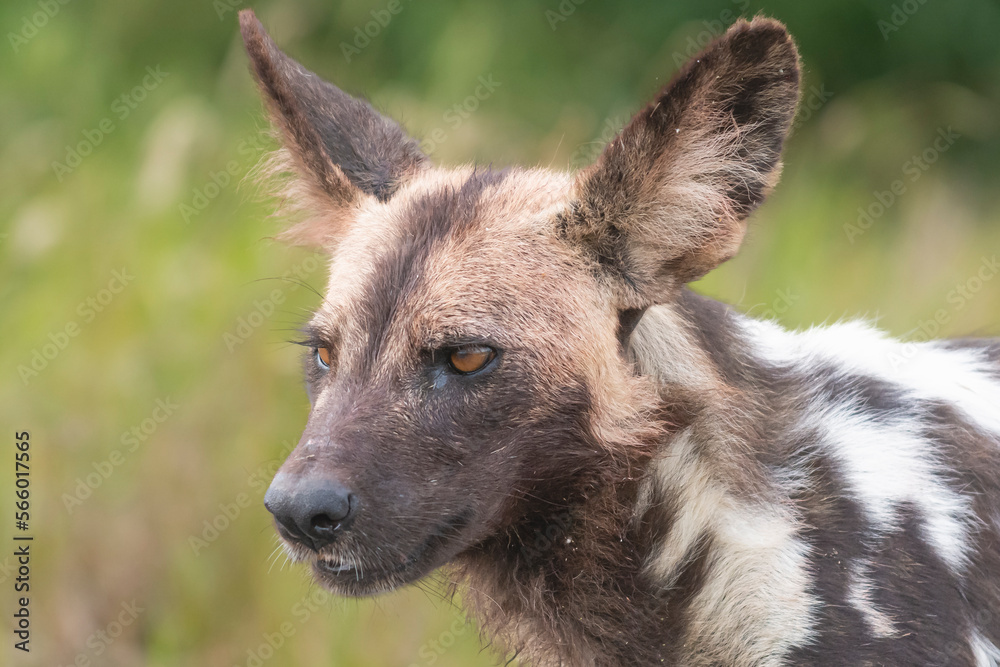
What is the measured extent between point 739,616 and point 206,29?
8700 mm

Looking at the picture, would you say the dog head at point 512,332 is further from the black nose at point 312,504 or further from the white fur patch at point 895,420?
the white fur patch at point 895,420

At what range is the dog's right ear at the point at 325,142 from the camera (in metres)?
3.44

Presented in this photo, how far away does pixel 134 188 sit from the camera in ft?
20.5

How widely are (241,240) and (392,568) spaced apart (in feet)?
12.2

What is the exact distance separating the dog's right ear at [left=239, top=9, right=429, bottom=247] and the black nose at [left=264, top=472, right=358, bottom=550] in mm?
1259

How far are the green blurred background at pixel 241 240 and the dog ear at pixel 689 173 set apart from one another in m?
0.28

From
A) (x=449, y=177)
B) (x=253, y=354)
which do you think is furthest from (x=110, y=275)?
(x=449, y=177)

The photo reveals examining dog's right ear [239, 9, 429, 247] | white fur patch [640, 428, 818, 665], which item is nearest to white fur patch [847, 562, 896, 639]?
white fur patch [640, 428, 818, 665]

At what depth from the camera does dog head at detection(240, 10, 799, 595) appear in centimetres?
269

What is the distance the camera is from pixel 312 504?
2.58m

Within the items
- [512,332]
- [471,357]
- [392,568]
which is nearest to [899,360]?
[512,332]

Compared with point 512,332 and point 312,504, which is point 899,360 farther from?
point 312,504

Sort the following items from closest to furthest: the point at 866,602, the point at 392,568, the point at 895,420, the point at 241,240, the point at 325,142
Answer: the point at 866,602 < the point at 392,568 < the point at 895,420 < the point at 325,142 < the point at 241,240

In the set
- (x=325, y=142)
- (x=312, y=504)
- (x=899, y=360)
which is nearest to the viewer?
(x=312, y=504)
